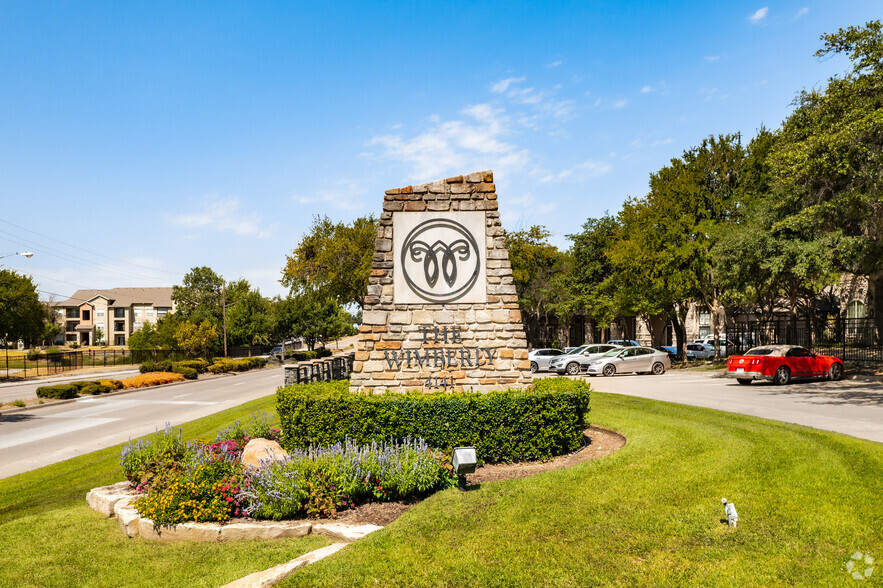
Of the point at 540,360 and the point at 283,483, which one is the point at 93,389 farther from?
the point at 283,483

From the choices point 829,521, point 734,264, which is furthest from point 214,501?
point 734,264

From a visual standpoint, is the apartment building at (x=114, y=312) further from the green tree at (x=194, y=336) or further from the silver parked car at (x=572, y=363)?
the silver parked car at (x=572, y=363)

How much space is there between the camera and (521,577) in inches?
169

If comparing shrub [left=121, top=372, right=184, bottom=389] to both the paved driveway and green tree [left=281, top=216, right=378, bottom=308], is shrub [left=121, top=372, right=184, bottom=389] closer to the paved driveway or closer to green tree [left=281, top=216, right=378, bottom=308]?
green tree [left=281, top=216, right=378, bottom=308]

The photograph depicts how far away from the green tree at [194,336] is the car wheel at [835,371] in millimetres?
46932

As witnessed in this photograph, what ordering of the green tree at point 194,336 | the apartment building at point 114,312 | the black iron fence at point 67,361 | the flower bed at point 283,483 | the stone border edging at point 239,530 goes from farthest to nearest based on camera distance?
the apartment building at point 114,312 < the green tree at point 194,336 < the black iron fence at point 67,361 < the flower bed at point 283,483 < the stone border edging at point 239,530

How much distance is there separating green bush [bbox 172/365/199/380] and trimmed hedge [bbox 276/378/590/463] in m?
30.3

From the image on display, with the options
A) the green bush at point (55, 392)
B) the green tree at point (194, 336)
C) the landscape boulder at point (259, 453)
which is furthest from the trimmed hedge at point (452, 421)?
the green tree at point (194, 336)

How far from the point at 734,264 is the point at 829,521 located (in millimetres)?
21181

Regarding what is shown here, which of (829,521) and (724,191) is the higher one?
(724,191)

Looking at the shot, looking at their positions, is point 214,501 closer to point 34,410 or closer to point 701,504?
point 701,504

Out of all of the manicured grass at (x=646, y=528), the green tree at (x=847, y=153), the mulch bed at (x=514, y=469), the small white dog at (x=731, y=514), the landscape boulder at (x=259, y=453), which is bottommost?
the mulch bed at (x=514, y=469)

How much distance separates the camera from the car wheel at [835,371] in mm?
20766

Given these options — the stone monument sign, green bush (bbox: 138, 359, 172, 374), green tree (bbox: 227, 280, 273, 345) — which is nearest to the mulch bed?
the stone monument sign
